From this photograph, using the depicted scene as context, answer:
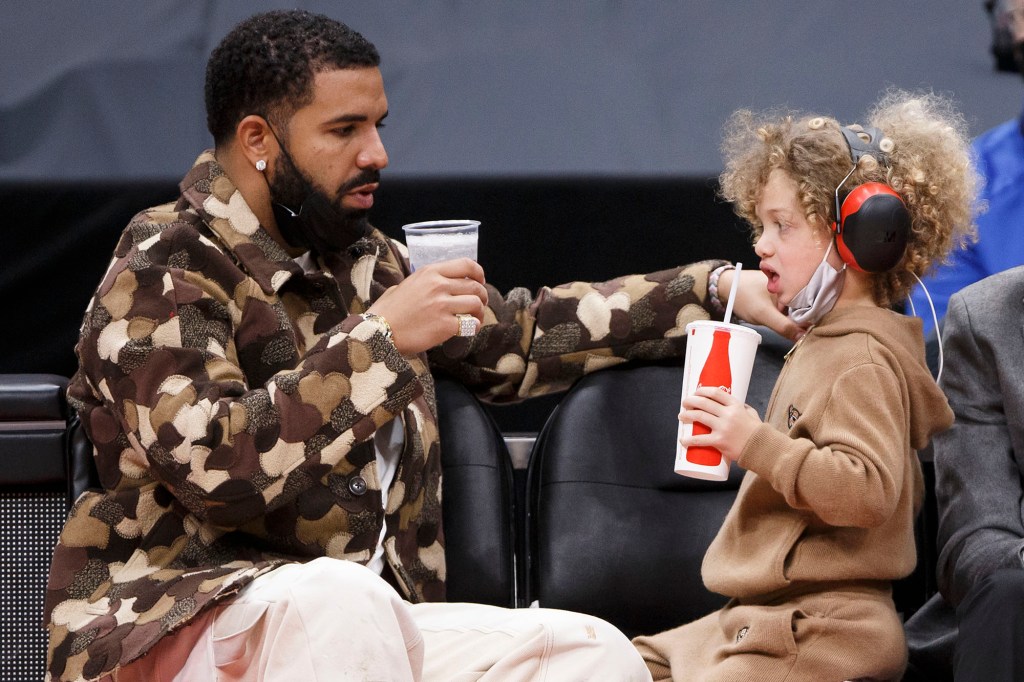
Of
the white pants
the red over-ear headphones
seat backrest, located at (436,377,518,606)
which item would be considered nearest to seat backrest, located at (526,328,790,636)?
seat backrest, located at (436,377,518,606)

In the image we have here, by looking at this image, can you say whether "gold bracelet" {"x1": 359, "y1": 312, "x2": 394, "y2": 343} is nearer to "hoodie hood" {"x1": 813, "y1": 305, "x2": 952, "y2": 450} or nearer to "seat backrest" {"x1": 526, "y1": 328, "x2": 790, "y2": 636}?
"seat backrest" {"x1": 526, "y1": 328, "x2": 790, "y2": 636}

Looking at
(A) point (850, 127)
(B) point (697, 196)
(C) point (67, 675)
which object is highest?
(A) point (850, 127)

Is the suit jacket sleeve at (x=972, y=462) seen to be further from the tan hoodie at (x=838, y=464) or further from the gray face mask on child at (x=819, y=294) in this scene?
the gray face mask on child at (x=819, y=294)

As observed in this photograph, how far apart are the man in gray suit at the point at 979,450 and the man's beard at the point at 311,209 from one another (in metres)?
1.09

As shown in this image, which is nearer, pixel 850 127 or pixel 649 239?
pixel 850 127

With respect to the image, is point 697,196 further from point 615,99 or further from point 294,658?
point 294,658

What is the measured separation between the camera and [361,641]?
6.40 ft

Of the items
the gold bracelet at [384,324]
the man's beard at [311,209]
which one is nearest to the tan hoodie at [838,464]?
the gold bracelet at [384,324]

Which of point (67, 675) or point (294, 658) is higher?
point (294, 658)

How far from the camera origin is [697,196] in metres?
3.33

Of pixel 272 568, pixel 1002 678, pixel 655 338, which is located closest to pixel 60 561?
pixel 272 568

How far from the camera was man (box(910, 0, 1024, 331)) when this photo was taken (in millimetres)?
3383

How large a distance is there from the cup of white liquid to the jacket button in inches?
15.0

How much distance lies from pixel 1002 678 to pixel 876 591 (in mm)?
340
